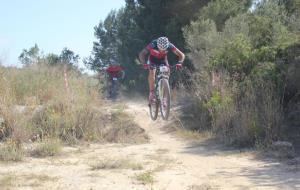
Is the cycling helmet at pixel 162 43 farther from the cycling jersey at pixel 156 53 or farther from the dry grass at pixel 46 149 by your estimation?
the dry grass at pixel 46 149

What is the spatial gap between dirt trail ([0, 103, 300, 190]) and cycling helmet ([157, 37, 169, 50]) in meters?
2.08

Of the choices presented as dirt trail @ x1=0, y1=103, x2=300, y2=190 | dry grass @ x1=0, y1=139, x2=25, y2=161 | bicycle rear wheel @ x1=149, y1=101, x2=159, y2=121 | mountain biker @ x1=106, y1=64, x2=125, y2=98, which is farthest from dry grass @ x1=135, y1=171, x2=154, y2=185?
mountain biker @ x1=106, y1=64, x2=125, y2=98

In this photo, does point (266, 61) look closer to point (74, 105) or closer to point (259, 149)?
point (259, 149)

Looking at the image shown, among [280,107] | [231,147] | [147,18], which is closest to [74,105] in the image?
[231,147]

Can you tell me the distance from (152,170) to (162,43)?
8.72ft

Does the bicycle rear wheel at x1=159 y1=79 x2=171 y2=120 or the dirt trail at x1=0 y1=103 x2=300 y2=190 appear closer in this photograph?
the dirt trail at x1=0 y1=103 x2=300 y2=190

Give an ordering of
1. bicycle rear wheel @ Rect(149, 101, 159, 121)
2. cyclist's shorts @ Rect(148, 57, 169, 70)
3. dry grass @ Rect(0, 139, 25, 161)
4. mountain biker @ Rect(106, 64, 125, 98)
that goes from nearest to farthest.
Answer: dry grass @ Rect(0, 139, 25, 161), cyclist's shorts @ Rect(148, 57, 169, 70), bicycle rear wheel @ Rect(149, 101, 159, 121), mountain biker @ Rect(106, 64, 125, 98)

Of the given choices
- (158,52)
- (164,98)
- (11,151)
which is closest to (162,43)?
(158,52)

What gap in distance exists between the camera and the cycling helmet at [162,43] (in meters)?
9.62

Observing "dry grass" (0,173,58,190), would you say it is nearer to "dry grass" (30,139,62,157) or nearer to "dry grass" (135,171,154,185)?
"dry grass" (135,171,154,185)

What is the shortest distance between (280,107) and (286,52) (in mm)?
1625

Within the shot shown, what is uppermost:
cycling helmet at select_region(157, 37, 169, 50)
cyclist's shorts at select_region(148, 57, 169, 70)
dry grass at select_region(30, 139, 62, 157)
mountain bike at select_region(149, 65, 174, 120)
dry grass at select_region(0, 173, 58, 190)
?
cycling helmet at select_region(157, 37, 169, 50)

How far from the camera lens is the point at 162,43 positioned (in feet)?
31.7

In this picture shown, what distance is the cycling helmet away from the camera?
9617 mm
